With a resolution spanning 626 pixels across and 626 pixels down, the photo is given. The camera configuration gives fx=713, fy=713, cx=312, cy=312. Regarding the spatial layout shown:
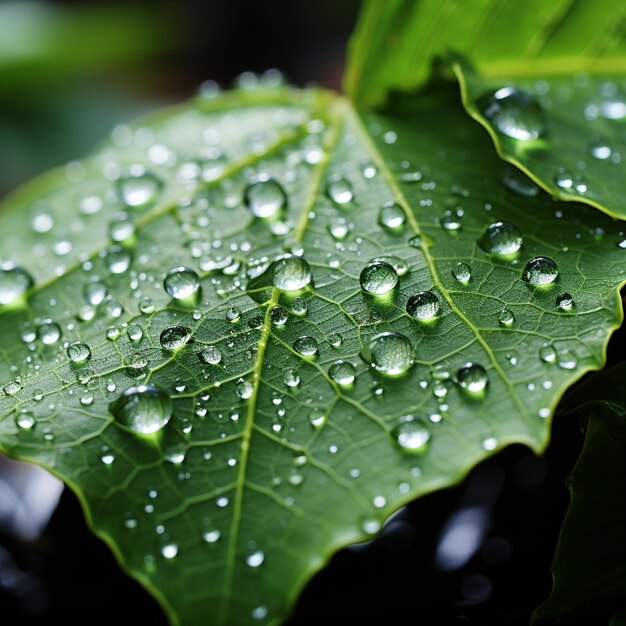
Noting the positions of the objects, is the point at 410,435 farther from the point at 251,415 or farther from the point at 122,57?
the point at 122,57

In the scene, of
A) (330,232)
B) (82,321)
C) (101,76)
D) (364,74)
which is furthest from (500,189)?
(101,76)

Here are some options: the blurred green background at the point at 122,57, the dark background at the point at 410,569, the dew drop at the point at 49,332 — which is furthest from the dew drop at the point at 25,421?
the blurred green background at the point at 122,57

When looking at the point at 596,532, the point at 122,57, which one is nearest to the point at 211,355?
the point at 596,532

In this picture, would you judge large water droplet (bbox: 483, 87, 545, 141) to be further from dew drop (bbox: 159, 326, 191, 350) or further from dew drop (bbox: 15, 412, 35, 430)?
dew drop (bbox: 15, 412, 35, 430)

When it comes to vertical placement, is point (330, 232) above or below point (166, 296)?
above

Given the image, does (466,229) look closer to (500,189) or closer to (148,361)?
(500,189)

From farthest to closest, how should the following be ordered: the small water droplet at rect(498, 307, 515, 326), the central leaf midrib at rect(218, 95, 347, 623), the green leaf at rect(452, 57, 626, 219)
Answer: the green leaf at rect(452, 57, 626, 219)
the small water droplet at rect(498, 307, 515, 326)
the central leaf midrib at rect(218, 95, 347, 623)

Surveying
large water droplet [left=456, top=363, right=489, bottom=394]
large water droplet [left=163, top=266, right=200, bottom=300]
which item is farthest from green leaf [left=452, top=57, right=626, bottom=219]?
large water droplet [left=163, top=266, right=200, bottom=300]

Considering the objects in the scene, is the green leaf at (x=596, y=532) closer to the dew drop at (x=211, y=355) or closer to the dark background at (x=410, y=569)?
the dark background at (x=410, y=569)
